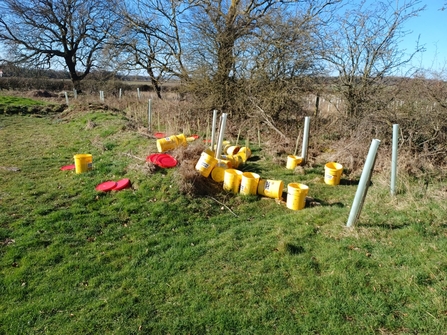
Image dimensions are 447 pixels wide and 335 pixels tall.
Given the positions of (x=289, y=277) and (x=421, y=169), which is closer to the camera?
(x=289, y=277)

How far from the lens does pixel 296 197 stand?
17.0 feet

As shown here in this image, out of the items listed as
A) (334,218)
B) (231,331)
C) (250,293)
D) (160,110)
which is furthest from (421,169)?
(160,110)

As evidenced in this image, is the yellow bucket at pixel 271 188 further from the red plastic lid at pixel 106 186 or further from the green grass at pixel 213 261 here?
the red plastic lid at pixel 106 186

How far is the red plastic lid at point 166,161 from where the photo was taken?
615 cm

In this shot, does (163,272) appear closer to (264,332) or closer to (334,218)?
(264,332)

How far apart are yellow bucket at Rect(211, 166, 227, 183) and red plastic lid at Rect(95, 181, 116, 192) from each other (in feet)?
6.60

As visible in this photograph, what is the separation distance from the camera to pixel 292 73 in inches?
460

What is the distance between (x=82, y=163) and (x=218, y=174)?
324cm

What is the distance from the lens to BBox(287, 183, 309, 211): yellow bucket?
203 inches

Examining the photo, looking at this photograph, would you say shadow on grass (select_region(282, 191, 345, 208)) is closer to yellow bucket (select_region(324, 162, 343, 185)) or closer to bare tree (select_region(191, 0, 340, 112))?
yellow bucket (select_region(324, 162, 343, 185))

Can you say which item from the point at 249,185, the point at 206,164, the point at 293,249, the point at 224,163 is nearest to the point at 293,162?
the point at 224,163

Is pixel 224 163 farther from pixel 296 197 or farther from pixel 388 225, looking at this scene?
pixel 388 225

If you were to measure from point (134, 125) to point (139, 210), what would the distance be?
733cm

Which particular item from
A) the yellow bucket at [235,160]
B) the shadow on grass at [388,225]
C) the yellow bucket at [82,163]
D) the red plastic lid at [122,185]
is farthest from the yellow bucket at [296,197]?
the yellow bucket at [82,163]
